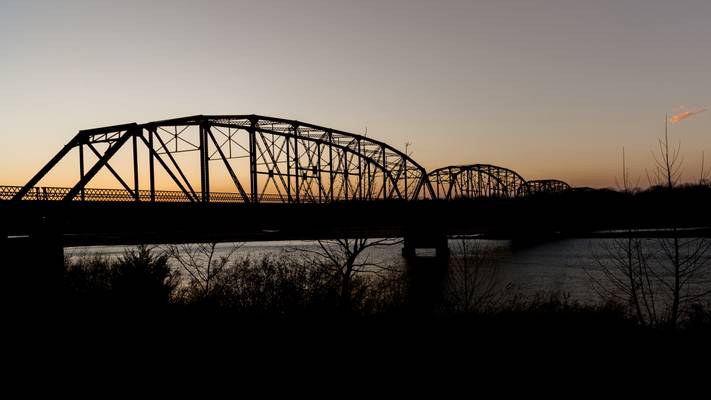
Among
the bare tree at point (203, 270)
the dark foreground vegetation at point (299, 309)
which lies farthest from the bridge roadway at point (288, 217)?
the dark foreground vegetation at point (299, 309)

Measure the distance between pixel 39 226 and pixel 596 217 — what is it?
108m

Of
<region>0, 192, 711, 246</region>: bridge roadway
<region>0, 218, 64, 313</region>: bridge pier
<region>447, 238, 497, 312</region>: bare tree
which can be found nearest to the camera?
<region>447, 238, 497, 312</region>: bare tree

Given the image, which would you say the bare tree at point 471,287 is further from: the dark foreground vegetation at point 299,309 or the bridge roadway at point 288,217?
the bridge roadway at point 288,217

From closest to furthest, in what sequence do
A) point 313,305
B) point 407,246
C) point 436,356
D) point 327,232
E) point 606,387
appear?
1. point 606,387
2. point 436,356
3. point 313,305
4. point 327,232
5. point 407,246

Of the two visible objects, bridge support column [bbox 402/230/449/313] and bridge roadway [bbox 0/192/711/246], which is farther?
bridge support column [bbox 402/230/449/313]

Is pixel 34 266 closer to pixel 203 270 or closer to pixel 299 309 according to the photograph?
pixel 299 309

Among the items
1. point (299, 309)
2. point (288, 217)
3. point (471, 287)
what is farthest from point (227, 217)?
point (299, 309)

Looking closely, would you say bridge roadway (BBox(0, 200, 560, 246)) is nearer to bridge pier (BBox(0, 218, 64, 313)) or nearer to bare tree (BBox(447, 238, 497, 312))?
bridge pier (BBox(0, 218, 64, 313))

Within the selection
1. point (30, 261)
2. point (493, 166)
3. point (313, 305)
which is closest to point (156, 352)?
point (313, 305)

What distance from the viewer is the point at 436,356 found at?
17797 mm

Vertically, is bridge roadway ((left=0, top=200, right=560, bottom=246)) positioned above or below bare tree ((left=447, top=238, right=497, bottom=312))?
above

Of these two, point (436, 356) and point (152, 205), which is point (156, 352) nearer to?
point (436, 356)

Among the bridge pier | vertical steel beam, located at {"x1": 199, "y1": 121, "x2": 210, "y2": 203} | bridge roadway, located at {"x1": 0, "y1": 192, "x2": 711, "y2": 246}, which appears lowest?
the bridge pier

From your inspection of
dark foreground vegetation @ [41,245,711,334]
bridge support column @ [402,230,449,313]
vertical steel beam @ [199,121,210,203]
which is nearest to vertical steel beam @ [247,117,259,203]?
vertical steel beam @ [199,121,210,203]
